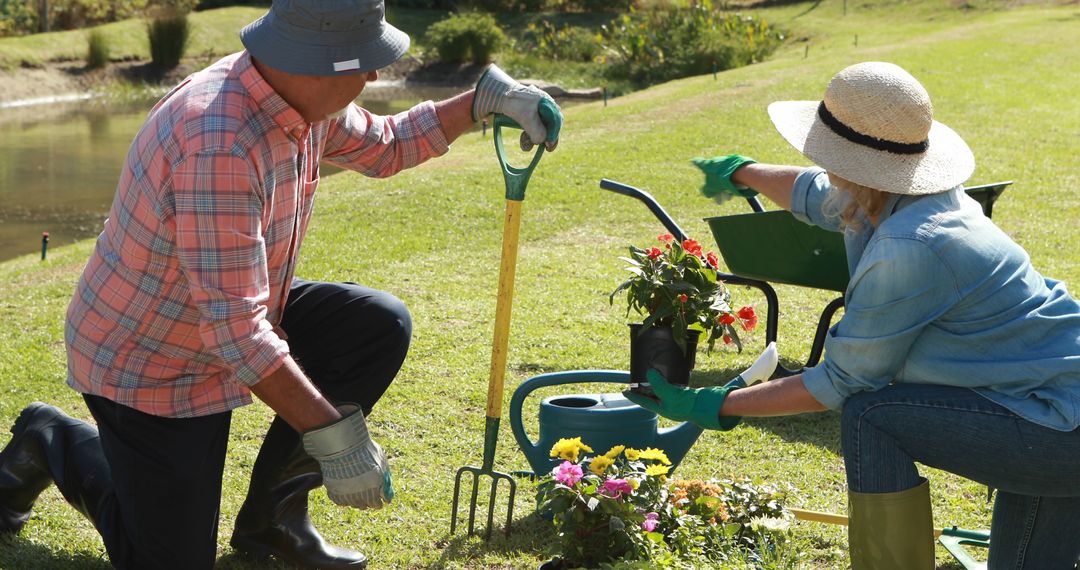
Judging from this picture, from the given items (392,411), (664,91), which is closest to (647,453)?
(392,411)

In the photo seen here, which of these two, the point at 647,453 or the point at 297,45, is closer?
the point at 297,45

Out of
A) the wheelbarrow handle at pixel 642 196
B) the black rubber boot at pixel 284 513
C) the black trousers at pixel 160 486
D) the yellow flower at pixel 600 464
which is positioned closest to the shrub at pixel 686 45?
the wheelbarrow handle at pixel 642 196

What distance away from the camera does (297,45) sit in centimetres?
246

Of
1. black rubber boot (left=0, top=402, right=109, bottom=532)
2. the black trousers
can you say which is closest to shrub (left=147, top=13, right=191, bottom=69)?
black rubber boot (left=0, top=402, right=109, bottom=532)

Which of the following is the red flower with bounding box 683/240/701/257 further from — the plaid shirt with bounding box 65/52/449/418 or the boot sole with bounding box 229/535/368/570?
the boot sole with bounding box 229/535/368/570

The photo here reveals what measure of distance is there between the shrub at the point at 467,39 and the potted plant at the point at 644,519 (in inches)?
979

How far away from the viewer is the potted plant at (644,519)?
8.72 ft

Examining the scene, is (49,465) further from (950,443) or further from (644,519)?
(950,443)

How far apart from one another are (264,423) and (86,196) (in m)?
9.23

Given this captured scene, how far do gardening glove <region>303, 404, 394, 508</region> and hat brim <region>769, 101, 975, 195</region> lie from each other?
1.18 metres

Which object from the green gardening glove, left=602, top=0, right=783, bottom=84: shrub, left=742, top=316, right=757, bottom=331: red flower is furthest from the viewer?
left=602, top=0, right=783, bottom=84: shrub

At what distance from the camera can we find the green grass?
3.38 m

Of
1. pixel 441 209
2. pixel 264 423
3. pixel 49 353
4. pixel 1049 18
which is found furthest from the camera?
pixel 1049 18

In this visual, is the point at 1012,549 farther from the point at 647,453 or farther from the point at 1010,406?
the point at 647,453
